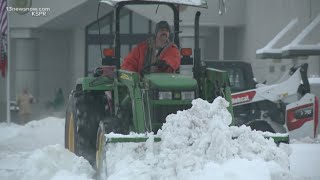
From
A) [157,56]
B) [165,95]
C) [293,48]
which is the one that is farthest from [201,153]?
[293,48]

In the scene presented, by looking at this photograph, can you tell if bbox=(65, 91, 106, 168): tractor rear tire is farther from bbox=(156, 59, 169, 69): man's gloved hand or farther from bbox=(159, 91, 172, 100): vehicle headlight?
bbox=(159, 91, 172, 100): vehicle headlight

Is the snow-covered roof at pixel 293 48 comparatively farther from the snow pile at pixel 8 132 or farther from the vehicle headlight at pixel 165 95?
the vehicle headlight at pixel 165 95

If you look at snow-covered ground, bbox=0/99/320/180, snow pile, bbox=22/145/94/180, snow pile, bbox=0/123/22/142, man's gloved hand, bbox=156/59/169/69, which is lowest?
snow pile, bbox=0/123/22/142

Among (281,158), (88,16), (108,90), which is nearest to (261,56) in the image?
(88,16)

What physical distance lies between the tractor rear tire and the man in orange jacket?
658mm

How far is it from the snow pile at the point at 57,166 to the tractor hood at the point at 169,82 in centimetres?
131

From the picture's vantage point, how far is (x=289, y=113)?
1347cm

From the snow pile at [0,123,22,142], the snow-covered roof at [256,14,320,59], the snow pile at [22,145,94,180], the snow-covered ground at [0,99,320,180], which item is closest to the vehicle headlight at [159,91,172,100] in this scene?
the snow-covered ground at [0,99,320,180]

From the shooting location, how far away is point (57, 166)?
8312 mm

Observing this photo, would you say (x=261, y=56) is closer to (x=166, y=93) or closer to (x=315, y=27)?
(x=315, y=27)

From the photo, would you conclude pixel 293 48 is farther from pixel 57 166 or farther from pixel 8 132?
pixel 57 166

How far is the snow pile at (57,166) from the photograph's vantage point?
795 cm

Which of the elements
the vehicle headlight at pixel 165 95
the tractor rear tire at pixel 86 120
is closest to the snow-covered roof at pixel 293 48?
the tractor rear tire at pixel 86 120

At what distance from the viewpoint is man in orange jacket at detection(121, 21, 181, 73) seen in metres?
8.11
